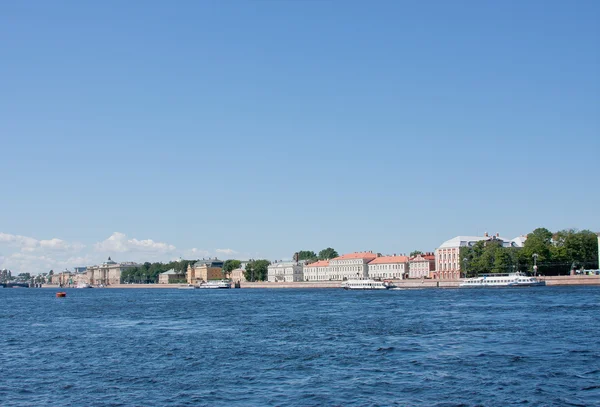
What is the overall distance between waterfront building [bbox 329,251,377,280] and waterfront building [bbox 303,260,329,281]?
2902mm

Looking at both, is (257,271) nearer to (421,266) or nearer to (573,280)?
(421,266)

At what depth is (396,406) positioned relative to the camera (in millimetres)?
18438

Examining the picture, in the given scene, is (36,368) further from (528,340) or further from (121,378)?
(528,340)

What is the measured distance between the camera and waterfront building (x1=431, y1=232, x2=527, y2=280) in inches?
5589

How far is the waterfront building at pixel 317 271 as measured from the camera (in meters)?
187

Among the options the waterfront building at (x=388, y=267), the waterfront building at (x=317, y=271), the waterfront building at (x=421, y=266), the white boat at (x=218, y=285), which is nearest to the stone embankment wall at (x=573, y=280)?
the waterfront building at (x=421, y=266)

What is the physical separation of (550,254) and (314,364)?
96995 millimetres

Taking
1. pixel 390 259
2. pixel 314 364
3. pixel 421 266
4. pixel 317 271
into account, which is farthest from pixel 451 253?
pixel 314 364

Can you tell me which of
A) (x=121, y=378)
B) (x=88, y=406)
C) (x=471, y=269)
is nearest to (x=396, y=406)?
(x=88, y=406)

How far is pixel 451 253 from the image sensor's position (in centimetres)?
14400

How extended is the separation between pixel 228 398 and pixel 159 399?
195 centimetres

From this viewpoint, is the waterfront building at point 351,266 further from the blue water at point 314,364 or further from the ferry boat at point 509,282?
the blue water at point 314,364


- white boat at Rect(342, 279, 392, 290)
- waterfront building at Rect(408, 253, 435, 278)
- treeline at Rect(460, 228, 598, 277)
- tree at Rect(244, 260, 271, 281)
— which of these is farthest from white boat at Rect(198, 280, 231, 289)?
treeline at Rect(460, 228, 598, 277)

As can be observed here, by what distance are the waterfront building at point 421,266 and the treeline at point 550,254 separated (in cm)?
3287
